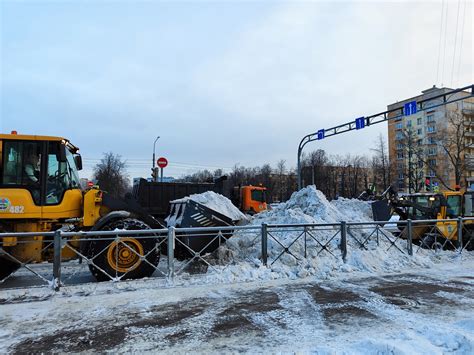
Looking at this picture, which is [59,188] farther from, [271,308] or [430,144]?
[430,144]

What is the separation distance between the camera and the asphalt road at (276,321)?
466 cm

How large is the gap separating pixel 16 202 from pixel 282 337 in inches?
252

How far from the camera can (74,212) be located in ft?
27.9

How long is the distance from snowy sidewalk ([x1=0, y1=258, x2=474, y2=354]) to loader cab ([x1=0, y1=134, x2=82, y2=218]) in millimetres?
2326

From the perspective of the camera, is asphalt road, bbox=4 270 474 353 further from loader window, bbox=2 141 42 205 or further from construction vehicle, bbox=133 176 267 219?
construction vehicle, bbox=133 176 267 219

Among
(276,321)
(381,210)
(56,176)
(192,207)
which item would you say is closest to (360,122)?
(381,210)

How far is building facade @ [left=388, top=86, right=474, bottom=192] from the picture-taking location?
47.3 m

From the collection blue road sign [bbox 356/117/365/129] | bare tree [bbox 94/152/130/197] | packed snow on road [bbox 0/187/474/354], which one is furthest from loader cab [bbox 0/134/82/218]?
bare tree [bbox 94/152/130/197]

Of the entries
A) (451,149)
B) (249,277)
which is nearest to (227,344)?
(249,277)

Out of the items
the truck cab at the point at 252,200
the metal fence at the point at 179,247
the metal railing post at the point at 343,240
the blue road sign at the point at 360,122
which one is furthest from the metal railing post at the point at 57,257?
the blue road sign at the point at 360,122

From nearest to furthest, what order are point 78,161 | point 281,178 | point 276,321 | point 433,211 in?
point 276,321 < point 78,161 < point 433,211 < point 281,178

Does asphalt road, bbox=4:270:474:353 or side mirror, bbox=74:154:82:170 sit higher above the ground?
side mirror, bbox=74:154:82:170

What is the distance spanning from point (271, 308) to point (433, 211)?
400 inches

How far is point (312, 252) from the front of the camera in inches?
382
